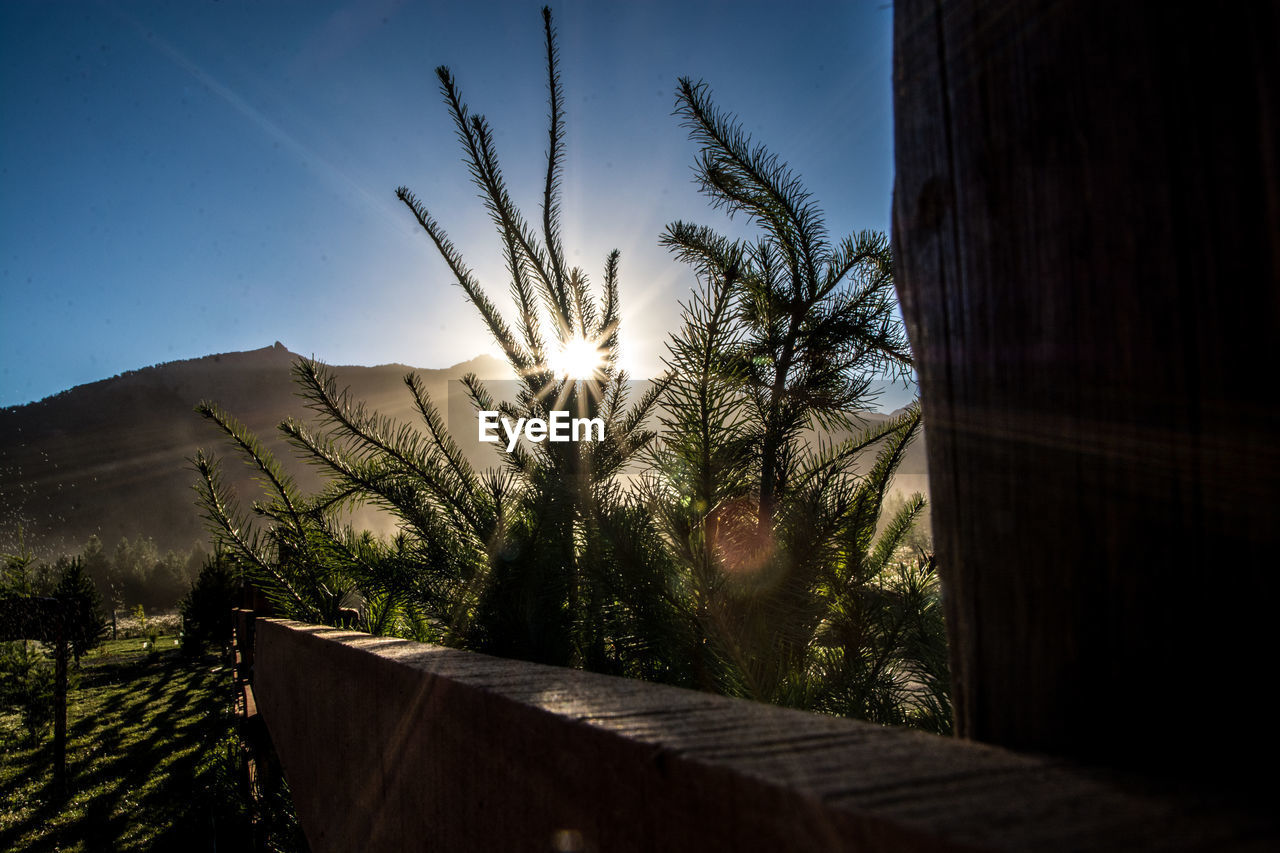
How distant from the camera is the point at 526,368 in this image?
57.3 inches

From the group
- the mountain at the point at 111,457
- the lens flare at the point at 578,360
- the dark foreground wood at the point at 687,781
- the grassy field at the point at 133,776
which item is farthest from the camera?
the mountain at the point at 111,457

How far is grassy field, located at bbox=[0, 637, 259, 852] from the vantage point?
7875mm

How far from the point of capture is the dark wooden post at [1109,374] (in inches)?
13.2

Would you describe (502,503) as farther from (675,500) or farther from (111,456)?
(111,456)

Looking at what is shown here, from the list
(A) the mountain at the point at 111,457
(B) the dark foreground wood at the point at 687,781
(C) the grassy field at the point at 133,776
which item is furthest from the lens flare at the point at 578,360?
(A) the mountain at the point at 111,457

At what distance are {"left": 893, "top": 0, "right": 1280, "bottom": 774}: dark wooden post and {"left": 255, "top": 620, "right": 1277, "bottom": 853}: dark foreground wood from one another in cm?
6

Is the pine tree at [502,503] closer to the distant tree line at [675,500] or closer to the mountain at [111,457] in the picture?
the distant tree line at [675,500]

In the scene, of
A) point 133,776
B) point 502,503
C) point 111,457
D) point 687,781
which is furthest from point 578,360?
point 111,457

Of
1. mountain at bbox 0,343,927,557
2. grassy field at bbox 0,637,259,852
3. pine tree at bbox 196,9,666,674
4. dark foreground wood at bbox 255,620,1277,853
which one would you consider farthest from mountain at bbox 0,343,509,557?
dark foreground wood at bbox 255,620,1277,853

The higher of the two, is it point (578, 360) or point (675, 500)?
point (578, 360)

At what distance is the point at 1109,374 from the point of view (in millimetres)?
378

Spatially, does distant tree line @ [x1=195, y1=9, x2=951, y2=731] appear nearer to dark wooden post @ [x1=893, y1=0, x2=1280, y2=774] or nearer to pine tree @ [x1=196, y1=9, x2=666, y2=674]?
pine tree @ [x1=196, y1=9, x2=666, y2=674]

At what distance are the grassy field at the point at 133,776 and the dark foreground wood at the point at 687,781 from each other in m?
6.74

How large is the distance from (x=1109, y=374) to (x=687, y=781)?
35cm
